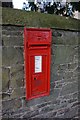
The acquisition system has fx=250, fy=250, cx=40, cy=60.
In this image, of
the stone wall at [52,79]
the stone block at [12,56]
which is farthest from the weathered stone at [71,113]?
the stone block at [12,56]

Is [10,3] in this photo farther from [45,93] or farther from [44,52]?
[45,93]

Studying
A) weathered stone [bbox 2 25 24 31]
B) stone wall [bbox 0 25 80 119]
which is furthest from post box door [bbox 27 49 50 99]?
weathered stone [bbox 2 25 24 31]

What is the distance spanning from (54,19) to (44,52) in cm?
58

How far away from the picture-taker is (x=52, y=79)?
3.96 meters

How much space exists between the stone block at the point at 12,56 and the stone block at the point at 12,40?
2.2 inches

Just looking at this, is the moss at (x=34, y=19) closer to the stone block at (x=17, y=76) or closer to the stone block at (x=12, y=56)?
the stone block at (x=12, y=56)

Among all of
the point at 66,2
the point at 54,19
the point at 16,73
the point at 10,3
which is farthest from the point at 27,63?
the point at 66,2

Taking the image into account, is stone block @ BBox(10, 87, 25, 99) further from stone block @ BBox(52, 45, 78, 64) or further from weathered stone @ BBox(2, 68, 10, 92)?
stone block @ BBox(52, 45, 78, 64)

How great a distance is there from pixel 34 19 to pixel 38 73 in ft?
2.58

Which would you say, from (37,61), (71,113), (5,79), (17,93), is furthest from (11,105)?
(71,113)

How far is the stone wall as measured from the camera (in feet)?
10.8

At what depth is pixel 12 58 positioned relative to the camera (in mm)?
3334

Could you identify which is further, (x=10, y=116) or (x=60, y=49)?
(x=60, y=49)

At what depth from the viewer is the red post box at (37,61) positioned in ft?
11.5
